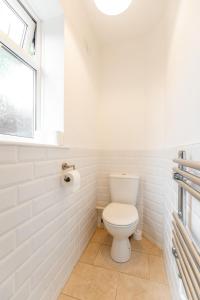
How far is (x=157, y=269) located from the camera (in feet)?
4.55

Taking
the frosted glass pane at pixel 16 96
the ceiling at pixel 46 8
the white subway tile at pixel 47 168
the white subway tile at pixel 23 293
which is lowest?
the white subway tile at pixel 23 293

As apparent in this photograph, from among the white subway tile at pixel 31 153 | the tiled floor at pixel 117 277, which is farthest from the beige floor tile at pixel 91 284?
the white subway tile at pixel 31 153

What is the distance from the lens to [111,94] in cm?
211

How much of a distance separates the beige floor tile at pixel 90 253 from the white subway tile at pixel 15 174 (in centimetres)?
113

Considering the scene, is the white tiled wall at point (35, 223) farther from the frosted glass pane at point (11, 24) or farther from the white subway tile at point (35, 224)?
the frosted glass pane at point (11, 24)

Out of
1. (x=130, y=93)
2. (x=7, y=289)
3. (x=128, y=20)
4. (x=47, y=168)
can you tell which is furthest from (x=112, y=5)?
(x=7, y=289)

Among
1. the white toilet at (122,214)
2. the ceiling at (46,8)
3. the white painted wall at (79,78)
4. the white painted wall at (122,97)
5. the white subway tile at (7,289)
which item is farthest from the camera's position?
the white painted wall at (122,97)

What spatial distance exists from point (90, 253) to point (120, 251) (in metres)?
0.31

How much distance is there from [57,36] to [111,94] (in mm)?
1032

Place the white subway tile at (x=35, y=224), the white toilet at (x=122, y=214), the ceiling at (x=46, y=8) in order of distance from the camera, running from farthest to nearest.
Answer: the white toilet at (x=122, y=214) < the ceiling at (x=46, y=8) < the white subway tile at (x=35, y=224)

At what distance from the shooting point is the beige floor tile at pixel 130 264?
1352mm

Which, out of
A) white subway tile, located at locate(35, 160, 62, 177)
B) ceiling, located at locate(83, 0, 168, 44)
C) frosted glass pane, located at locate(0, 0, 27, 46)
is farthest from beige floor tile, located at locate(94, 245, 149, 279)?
ceiling, located at locate(83, 0, 168, 44)

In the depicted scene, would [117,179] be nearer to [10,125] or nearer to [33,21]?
[10,125]

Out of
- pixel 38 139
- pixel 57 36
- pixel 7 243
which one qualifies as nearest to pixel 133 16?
pixel 57 36
